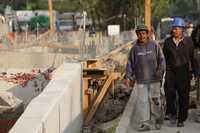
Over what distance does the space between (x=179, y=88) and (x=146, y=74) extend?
66 centimetres

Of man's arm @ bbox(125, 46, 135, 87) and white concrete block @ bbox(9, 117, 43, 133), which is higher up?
man's arm @ bbox(125, 46, 135, 87)

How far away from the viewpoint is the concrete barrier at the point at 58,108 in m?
7.48

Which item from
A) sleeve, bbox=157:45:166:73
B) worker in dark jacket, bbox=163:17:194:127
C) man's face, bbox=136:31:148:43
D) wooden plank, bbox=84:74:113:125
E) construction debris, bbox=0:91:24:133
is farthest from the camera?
construction debris, bbox=0:91:24:133

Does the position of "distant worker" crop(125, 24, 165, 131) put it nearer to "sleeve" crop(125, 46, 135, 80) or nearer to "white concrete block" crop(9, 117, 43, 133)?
"sleeve" crop(125, 46, 135, 80)

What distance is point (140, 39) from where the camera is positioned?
907cm

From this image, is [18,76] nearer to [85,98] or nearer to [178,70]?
[85,98]

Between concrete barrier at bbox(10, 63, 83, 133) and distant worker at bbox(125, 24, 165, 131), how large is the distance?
3.73 ft

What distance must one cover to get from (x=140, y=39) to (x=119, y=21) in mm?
37911

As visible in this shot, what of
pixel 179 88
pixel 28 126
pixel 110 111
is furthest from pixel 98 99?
pixel 28 126

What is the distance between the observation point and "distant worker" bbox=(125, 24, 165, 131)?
9.20 m

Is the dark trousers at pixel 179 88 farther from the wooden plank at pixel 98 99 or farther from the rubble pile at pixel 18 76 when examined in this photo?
the rubble pile at pixel 18 76

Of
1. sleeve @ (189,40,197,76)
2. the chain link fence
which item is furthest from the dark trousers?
the chain link fence

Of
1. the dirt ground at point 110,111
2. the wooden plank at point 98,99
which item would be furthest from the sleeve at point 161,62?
the wooden plank at point 98,99

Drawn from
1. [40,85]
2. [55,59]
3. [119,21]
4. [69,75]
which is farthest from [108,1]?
[69,75]
